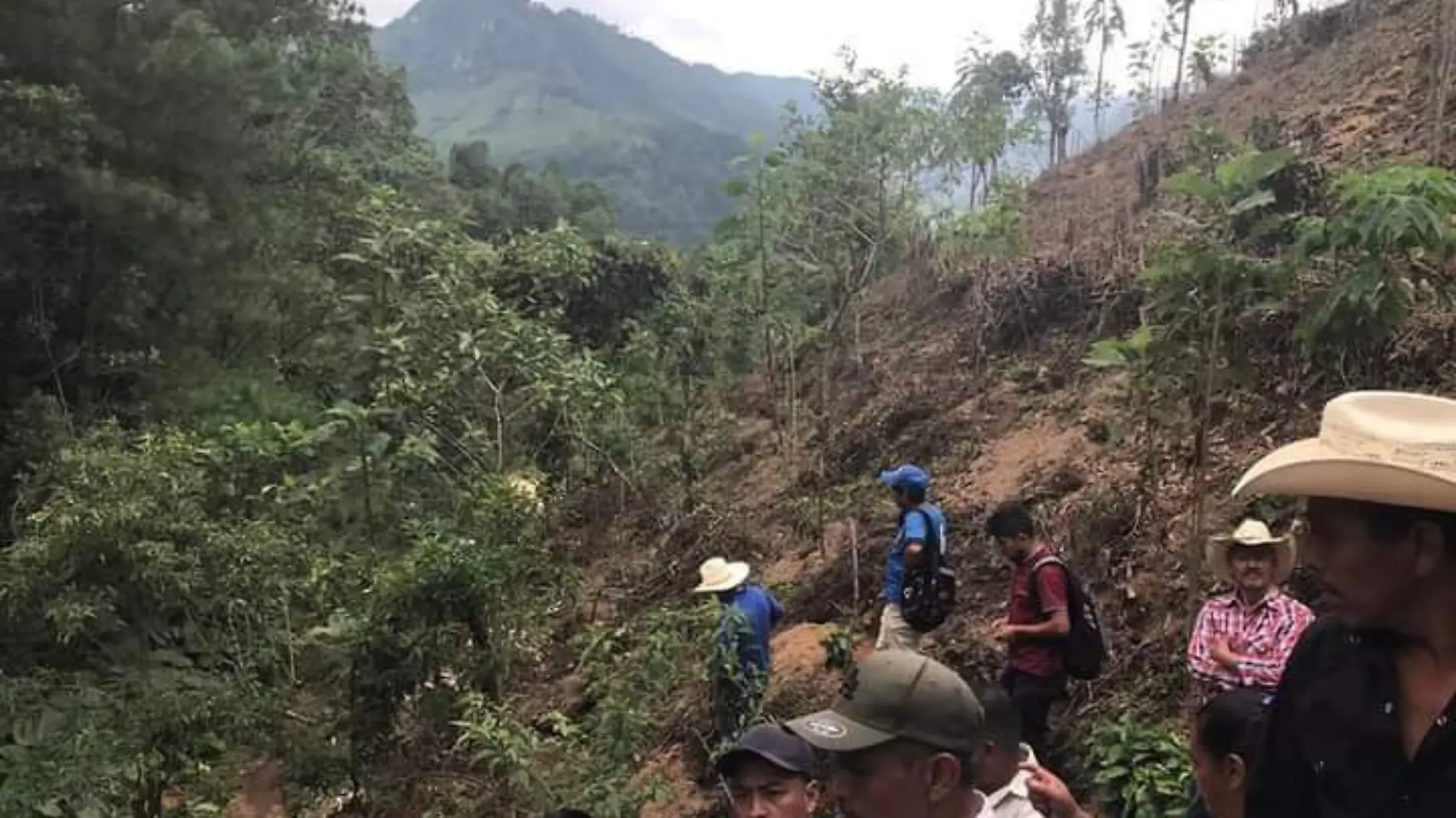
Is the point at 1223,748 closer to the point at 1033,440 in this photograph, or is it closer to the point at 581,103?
the point at 1033,440

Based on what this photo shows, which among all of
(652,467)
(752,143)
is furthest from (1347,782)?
(652,467)

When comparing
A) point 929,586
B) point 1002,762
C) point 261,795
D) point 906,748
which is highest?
point 906,748

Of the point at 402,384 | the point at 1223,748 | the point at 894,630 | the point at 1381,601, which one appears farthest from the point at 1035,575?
the point at 402,384

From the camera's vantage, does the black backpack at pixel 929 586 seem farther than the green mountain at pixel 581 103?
No

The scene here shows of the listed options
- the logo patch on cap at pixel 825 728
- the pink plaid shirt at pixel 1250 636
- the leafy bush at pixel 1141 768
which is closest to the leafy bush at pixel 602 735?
the leafy bush at pixel 1141 768

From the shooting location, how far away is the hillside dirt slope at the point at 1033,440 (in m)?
6.01

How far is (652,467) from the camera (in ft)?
37.6

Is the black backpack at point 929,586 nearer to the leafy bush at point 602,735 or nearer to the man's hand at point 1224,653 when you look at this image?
the leafy bush at point 602,735

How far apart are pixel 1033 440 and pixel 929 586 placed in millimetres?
4012

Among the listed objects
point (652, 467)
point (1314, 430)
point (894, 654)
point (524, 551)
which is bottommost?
point (652, 467)

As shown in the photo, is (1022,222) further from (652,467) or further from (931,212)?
(652,467)

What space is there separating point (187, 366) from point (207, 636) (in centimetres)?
514

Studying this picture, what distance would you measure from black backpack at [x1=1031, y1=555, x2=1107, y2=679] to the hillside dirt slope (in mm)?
1091

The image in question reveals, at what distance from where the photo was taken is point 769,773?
2.72 m
